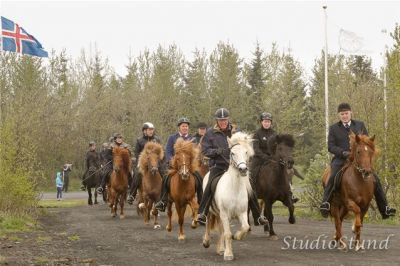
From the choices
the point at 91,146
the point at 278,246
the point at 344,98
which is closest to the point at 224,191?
the point at 278,246

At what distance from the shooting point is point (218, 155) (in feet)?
44.2

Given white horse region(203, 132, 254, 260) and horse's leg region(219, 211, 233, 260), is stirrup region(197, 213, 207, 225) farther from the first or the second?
horse's leg region(219, 211, 233, 260)

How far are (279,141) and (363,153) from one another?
312 cm

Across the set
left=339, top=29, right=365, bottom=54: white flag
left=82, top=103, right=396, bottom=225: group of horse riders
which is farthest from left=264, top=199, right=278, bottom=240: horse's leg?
left=339, top=29, right=365, bottom=54: white flag

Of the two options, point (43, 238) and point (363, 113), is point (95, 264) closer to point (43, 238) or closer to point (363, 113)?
point (43, 238)

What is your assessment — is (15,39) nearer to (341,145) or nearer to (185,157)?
(185,157)

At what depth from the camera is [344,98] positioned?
23562 millimetres

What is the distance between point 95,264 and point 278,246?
423 centimetres

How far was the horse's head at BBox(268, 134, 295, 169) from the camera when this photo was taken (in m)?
15.7

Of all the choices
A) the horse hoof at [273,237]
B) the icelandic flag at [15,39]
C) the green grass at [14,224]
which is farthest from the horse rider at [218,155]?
the icelandic flag at [15,39]

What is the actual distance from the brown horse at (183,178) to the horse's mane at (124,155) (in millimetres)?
6614

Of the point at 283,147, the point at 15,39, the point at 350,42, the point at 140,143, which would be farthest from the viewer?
the point at 350,42

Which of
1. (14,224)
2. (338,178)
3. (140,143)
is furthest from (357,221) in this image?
(14,224)

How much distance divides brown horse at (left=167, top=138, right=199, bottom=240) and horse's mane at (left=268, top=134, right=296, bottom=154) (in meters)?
1.77
